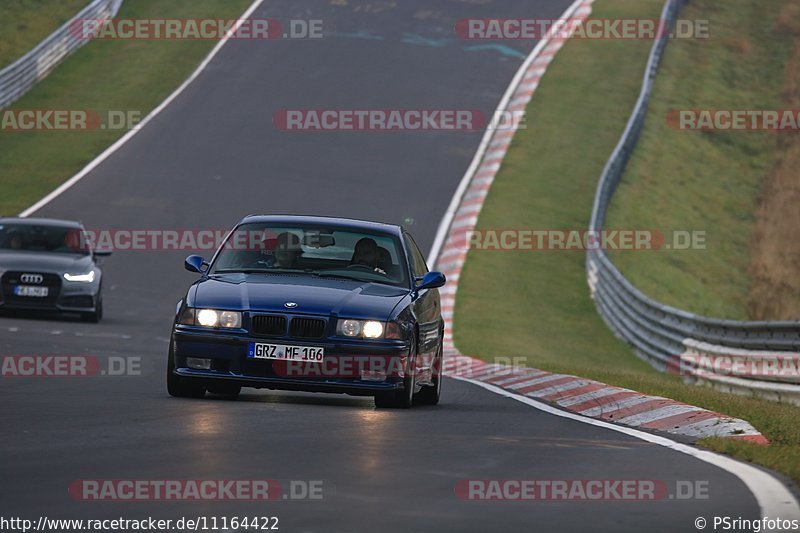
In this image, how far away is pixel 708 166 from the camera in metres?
36.8

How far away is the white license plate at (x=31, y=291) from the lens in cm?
2152

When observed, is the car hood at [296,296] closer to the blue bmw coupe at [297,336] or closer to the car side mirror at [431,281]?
the blue bmw coupe at [297,336]

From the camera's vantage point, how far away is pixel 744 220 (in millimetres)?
33906

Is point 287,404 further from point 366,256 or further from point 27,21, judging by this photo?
point 27,21

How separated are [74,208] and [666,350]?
42.4ft

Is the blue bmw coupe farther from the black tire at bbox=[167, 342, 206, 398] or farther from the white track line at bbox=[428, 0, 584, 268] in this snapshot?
the white track line at bbox=[428, 0, 584, 268]

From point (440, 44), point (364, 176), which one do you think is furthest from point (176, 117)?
point (440, 44)

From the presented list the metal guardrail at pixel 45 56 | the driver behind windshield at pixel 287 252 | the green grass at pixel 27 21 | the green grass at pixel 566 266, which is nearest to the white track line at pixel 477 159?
the green grass at pixel 566 266

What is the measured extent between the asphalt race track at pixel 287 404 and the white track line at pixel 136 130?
0.89 ft

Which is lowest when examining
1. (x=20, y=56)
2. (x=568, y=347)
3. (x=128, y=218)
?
(x=568, y=347)

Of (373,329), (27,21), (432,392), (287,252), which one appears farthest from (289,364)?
(27,21)

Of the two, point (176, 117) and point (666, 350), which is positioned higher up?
point (176, 117)

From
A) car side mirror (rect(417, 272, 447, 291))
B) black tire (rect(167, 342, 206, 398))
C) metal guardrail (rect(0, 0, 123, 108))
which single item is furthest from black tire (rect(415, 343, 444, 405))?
metal guardrail (rect(0, 0, 123, 108))

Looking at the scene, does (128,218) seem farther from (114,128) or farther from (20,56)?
(20,56)
